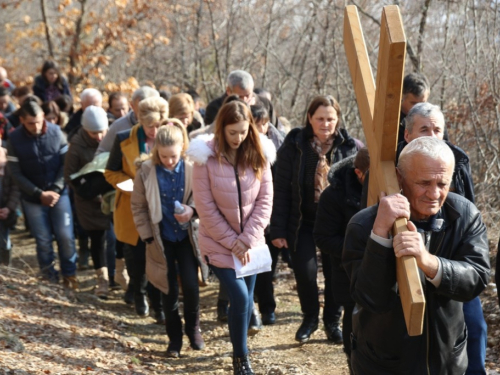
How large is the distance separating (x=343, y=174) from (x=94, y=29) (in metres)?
13.8

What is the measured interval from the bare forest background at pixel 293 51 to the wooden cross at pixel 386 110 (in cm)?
487

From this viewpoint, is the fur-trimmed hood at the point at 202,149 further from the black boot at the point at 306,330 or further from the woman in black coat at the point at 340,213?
the black boot at the point at 306,330

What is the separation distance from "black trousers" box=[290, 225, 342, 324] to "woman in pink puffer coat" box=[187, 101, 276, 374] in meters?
0.77

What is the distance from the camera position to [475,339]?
429 centimetres

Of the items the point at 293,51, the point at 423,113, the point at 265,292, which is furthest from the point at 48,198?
the point at 293,51

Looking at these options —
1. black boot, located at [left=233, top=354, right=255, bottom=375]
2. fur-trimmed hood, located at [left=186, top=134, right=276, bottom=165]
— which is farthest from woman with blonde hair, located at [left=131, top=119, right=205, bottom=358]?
black boot, located at [left=233, top=354, right=255, bottom=375]

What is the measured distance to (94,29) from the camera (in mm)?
17984

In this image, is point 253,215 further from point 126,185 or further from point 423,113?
point 126,185

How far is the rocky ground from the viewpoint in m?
6.23

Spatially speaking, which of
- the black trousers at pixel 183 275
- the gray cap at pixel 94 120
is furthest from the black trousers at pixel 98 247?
the black trousers at pixel 183 275

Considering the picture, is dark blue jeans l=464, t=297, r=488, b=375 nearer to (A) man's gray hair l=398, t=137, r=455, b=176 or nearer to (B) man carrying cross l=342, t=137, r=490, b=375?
(B) man carrying cross l=342, t=137, r=490, b=375

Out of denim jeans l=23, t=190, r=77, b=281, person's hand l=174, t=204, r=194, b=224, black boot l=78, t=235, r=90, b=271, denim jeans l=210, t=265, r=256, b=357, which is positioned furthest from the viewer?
black boot l=78, t=235, r=90, b=271

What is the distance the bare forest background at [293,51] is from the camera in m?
8.86

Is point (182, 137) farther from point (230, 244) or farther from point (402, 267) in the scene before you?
point (402, 267)
